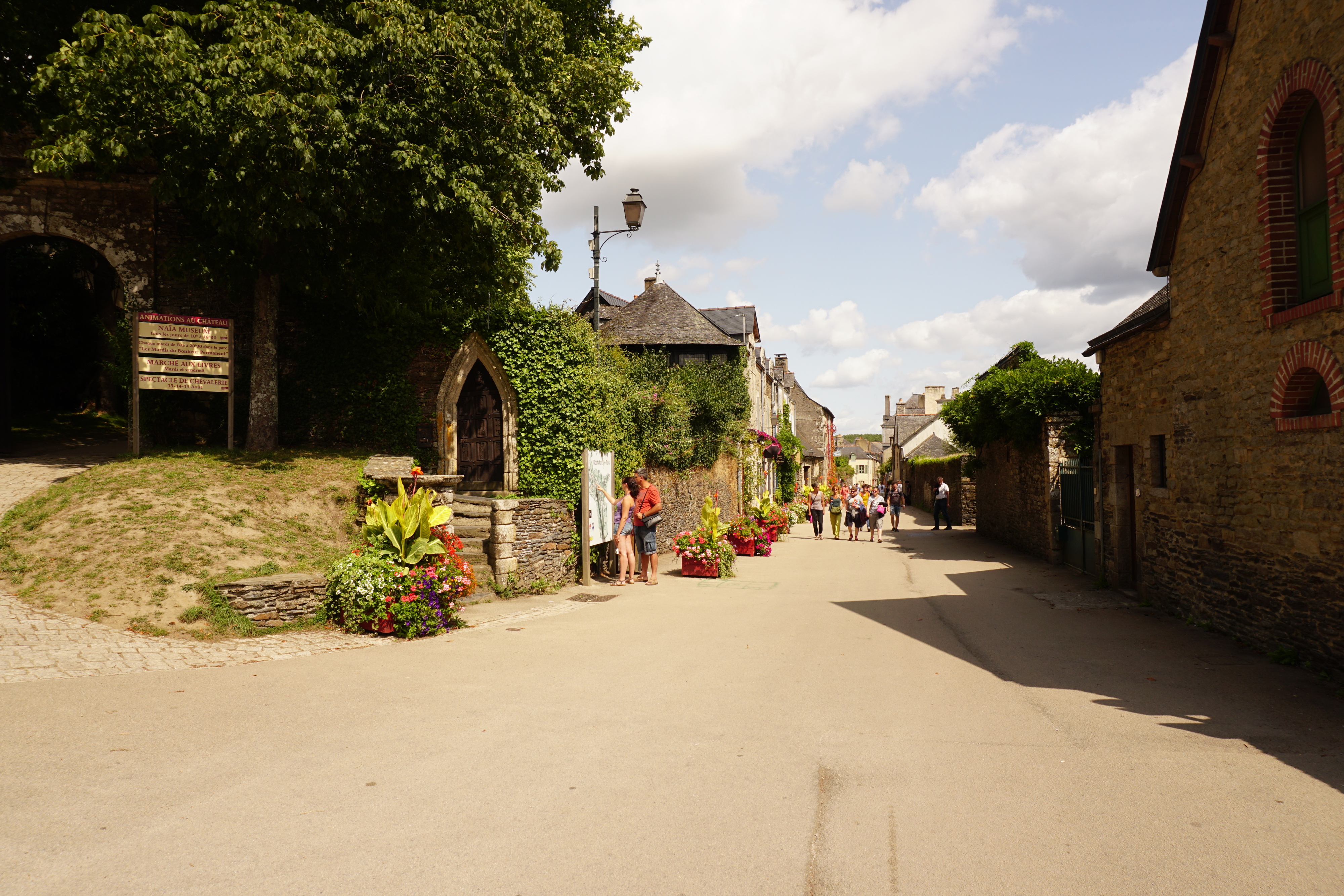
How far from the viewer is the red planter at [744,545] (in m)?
18.2

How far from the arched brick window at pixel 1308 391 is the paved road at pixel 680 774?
7.57 ft

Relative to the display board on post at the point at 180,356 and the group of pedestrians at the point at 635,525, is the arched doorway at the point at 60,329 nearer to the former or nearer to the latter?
the display board on post at the point at 180,356

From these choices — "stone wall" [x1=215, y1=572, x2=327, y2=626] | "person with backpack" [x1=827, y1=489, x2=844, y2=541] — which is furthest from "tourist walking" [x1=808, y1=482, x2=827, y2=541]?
"stone wall" [x1=215, y1=572, x2=327, y2=626]

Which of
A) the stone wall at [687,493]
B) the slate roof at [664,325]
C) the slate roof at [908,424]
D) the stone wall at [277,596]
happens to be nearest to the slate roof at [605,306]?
the slate roof at [664,325]

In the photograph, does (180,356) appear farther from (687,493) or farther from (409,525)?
(687,493)

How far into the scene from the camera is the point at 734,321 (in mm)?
32125

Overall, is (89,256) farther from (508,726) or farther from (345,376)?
(508,726)

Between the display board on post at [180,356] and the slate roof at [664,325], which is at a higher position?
the slate roof at [664,325]

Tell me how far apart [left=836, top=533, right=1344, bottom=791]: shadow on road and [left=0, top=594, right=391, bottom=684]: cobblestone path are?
647cm

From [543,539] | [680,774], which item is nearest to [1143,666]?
[680,774]

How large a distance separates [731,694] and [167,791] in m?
3.85

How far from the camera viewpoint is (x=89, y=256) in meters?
19.2

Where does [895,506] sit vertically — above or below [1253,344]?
below

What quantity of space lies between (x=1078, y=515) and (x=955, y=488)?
16645 millimetres
